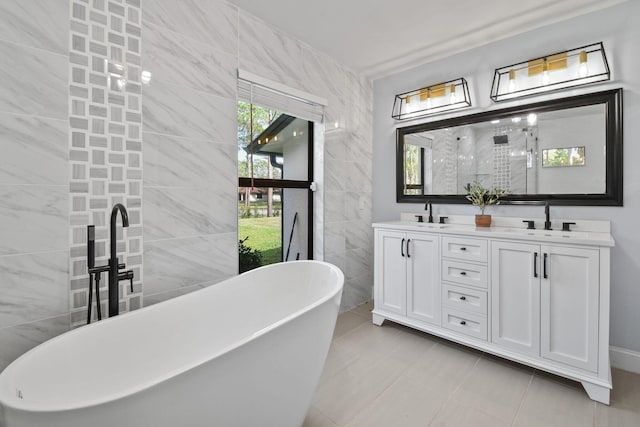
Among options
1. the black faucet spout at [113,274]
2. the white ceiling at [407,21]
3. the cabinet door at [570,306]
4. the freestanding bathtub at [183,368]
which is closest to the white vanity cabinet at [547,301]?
the cabinet door at [570,306]

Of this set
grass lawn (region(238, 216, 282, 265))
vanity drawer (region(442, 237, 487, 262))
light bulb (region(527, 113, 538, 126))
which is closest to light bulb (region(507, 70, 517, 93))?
light bulb (region(527, 113, 538, 126))

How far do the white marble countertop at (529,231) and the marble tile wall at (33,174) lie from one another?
2266 millimetres

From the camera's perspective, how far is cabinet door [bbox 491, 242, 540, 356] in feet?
6.52

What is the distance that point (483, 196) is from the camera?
2652 mm

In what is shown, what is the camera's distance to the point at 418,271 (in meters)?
2.56

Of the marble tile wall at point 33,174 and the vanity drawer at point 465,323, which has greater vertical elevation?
the marble tile wall at point 33,174

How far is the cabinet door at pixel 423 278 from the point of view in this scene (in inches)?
96.5

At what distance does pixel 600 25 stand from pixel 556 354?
2.29 meters

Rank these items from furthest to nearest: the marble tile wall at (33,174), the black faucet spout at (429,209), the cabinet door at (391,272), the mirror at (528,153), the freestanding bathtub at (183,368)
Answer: the black faucet spout at (429,209)
the cabinet door at (391,272)
the mirror at (528,153)
the marble tile wall at (33,174)
the freestanding bathtub at (183,368)

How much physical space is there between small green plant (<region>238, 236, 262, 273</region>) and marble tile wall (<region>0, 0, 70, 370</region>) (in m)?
1.27

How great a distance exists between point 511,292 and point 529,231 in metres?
0.48

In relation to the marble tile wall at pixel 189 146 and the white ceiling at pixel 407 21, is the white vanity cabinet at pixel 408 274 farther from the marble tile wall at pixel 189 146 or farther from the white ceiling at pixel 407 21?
the white ceiling at pixel 407 21

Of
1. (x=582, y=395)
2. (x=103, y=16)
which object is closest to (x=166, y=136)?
(x=103, y=16)

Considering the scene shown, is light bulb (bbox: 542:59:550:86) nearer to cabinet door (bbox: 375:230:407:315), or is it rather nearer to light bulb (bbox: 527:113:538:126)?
light bulb (bbox: 527:113:538:126)
